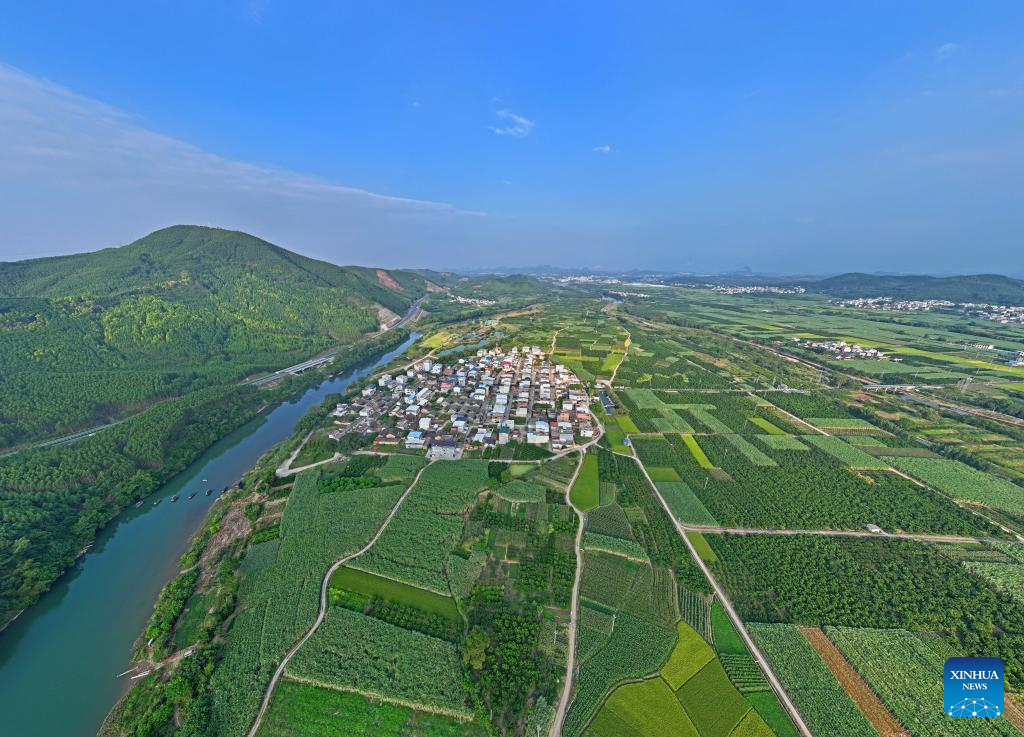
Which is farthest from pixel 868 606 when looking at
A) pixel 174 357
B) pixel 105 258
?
pixel 105 258

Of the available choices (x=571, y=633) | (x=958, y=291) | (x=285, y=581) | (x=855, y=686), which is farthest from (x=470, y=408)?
(x=958, y=291)

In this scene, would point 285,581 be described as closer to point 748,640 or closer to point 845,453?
point 748,640

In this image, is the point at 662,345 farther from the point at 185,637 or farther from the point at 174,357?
the point at 174,357

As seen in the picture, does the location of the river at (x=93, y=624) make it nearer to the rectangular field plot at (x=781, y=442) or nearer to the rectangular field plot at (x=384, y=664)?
the rectangular field plot at (x=384, y=664)

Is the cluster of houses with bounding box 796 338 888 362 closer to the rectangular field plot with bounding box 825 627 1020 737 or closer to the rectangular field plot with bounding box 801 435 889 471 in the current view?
the rectangular field plot with bounding box 801 435 889 471

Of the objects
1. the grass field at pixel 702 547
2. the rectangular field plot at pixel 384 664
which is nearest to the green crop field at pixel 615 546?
the grass field at pixel 702 547
